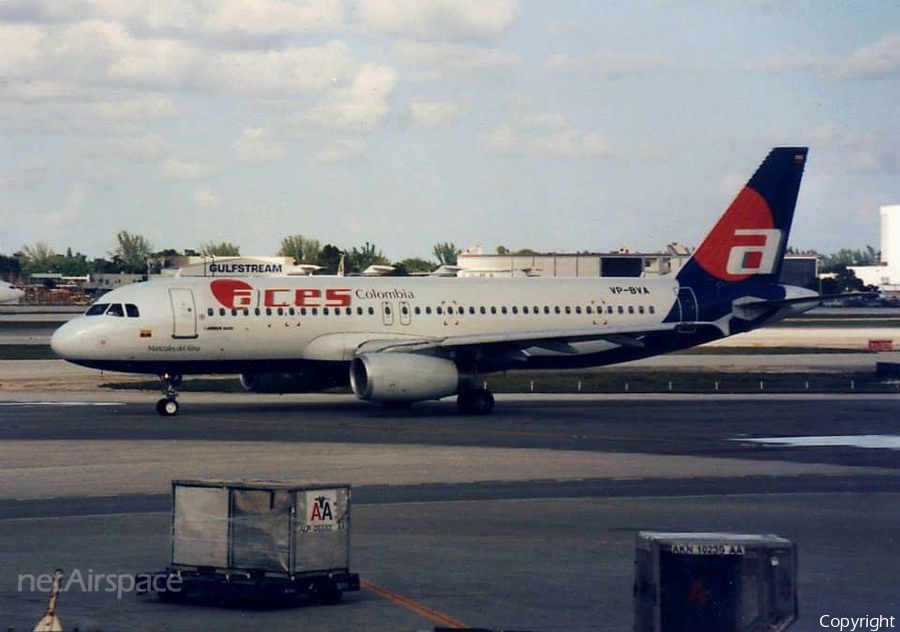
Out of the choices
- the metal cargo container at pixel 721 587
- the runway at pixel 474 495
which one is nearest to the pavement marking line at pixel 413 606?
the runway at pixel 474 495

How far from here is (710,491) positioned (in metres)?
24.0

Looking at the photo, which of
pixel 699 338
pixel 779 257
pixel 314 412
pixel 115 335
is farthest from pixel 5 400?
pixel 779 257

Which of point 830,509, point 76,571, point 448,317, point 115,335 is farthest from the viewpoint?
point 448,317

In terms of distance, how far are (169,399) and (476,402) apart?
881 cm

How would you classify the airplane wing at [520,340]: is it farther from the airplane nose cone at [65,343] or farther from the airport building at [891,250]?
the airport building at [891,250]

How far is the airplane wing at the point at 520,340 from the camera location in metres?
41.0

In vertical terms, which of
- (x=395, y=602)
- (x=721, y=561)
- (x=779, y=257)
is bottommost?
(x=395, y=602)

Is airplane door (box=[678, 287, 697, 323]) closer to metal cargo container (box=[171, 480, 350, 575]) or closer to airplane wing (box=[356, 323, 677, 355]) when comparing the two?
airplane wing (box=[356, 323, 677, 355])

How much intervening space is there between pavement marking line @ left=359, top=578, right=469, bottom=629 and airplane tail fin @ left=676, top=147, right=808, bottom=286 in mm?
33400

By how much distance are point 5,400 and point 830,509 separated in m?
30.3

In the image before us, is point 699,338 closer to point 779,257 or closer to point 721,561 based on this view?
point 779,257

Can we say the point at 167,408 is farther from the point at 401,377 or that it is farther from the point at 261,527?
the point at 261,527

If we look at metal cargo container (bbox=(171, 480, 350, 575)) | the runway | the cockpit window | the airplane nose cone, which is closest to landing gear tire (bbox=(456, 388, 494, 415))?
the runway

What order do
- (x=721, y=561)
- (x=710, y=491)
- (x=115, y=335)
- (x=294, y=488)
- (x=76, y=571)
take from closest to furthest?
(x=721, y=561) < (x=294, y=488) < (x=76, y=571) < (x=710, y=491) < (x=115, y=335)
